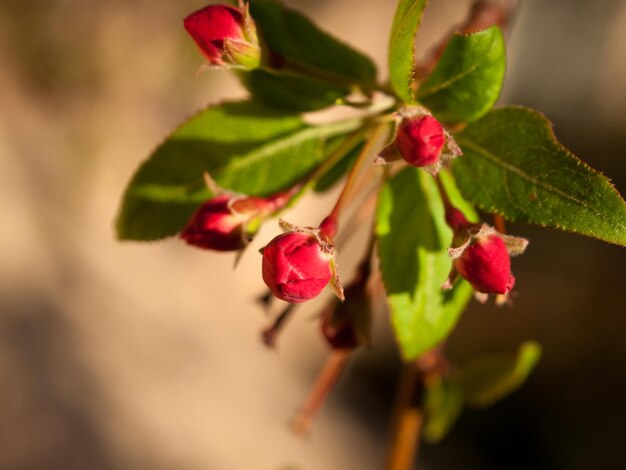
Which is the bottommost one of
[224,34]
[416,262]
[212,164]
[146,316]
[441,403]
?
Result: [146,316]

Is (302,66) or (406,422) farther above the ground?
(302,66)

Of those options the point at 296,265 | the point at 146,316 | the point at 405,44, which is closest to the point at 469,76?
the point at 405,44

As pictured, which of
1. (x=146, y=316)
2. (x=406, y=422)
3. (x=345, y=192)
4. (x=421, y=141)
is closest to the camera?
(x=421, y=141)

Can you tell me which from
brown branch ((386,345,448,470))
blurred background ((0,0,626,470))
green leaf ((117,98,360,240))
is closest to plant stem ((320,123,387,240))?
green leaf ((117,98,360,240))

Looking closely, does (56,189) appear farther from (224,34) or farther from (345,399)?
(224,34)

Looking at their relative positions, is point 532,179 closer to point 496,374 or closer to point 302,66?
point 302,66

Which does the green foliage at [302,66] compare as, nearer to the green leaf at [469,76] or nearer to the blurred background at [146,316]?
the green leaf at [469,76]
